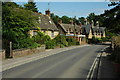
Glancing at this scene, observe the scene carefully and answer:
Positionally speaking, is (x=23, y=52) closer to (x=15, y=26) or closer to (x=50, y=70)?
(x=15, y=26)

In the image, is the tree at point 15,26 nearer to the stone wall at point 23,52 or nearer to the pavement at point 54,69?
the stone wall at point 23,52

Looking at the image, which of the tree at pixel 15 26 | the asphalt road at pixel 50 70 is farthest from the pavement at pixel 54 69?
the tree at pixel 15 26

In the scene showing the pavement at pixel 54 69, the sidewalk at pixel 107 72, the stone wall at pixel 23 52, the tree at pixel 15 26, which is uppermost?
the tree at pixel 15 26

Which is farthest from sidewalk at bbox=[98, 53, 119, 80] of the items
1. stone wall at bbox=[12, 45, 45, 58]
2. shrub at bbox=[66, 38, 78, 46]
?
shrub at bbox=[66, 38, 78, 46]

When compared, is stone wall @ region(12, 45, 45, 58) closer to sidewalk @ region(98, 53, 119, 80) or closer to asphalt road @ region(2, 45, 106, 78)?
asphalt road @ region(2, 45, 106, 78)

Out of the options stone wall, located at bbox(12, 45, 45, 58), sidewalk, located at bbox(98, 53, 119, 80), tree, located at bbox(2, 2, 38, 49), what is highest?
tree, located at bbox(2, 2, 38, 49)

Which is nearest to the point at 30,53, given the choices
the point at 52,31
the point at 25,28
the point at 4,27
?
the point at 25,28

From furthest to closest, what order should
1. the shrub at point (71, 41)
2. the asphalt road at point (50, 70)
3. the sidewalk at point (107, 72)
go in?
the shrub at point (71, 41)
the asphalt road at point (50, 70)
the sidewalk at point (107, 72)

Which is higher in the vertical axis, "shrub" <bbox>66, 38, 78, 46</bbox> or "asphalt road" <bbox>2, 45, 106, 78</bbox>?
"shrub" <bbox>66, 38, 78, 46</bbox>

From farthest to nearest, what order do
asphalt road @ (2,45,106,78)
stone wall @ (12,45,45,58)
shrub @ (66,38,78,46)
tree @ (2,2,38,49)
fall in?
shrub @ (66,38,78,46), tree @ (2,2,38,49), stone wall @ (12,45,45,58), asphalt road @ (2,45,106,78)

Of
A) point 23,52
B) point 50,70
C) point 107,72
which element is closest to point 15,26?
point 23,52

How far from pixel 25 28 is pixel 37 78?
14839mm

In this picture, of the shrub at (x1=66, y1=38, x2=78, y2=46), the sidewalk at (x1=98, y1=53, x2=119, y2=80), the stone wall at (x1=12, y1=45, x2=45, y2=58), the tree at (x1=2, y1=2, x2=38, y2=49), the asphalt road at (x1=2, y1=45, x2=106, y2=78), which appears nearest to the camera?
the sidewalk at (x1=98, y1=53, x2=119, y2=80)

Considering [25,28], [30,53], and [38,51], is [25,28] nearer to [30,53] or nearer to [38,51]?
[30,53]
